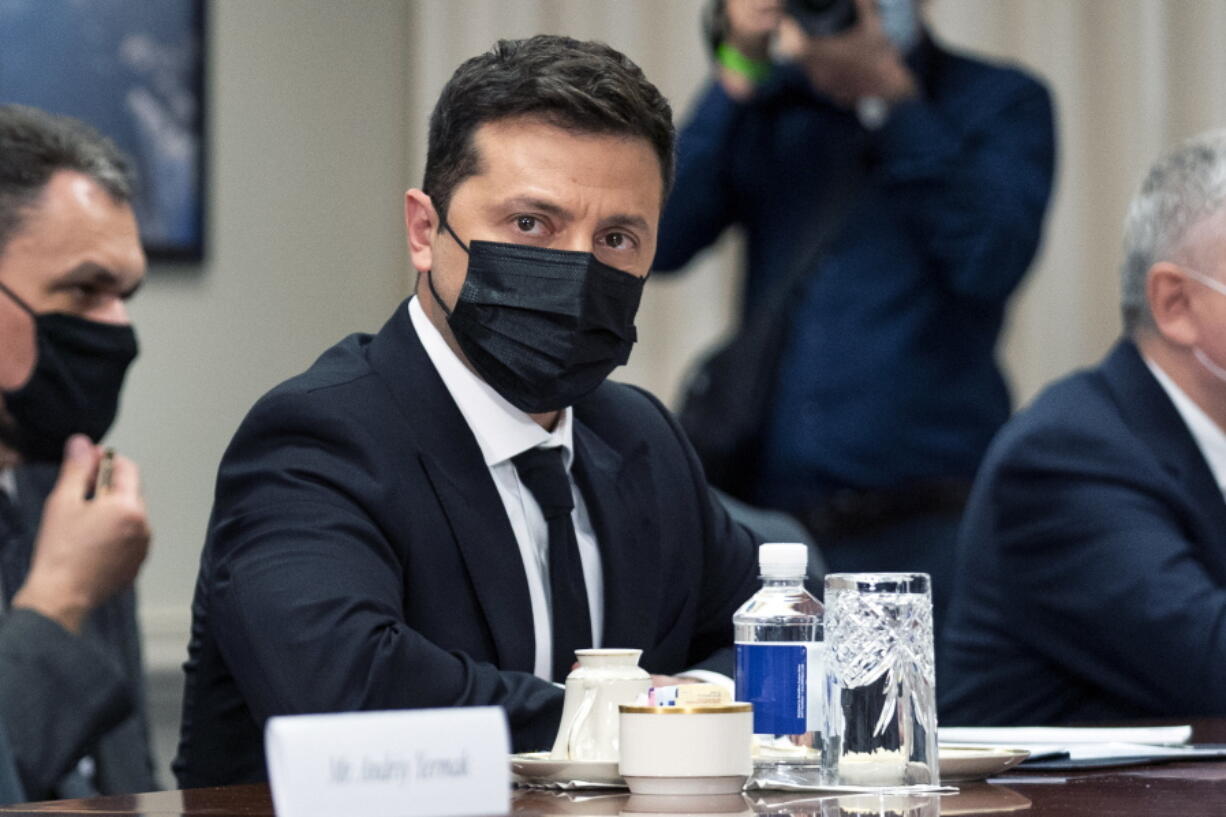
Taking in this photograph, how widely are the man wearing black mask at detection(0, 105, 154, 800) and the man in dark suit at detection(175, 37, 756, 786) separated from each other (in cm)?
81

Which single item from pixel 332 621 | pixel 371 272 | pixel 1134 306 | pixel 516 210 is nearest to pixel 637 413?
pixel 516 210

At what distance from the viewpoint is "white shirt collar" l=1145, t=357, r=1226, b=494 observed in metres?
2.46

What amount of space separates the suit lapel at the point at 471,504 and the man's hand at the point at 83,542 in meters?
0.89

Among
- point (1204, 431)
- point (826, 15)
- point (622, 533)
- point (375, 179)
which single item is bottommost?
point (622, 533)

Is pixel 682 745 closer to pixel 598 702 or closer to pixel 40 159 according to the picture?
pixel 598 702

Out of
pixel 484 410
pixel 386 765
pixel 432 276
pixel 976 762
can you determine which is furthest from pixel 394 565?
pixel 386 765

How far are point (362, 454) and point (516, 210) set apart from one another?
266 mm

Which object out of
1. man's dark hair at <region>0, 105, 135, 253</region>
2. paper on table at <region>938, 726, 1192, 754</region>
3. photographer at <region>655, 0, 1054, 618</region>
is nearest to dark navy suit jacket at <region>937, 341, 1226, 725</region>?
paper on table at <region>938, 726, 1192, 754</region>

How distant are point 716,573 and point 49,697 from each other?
844 millimetres

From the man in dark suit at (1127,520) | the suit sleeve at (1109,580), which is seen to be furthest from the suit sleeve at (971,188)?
the suit sleeve at (1109,580)

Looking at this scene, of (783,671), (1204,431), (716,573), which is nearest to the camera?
(783,671)

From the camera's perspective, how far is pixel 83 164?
8.82ft

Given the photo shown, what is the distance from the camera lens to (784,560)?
4.41 ft

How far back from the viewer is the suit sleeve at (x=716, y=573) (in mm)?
1943
